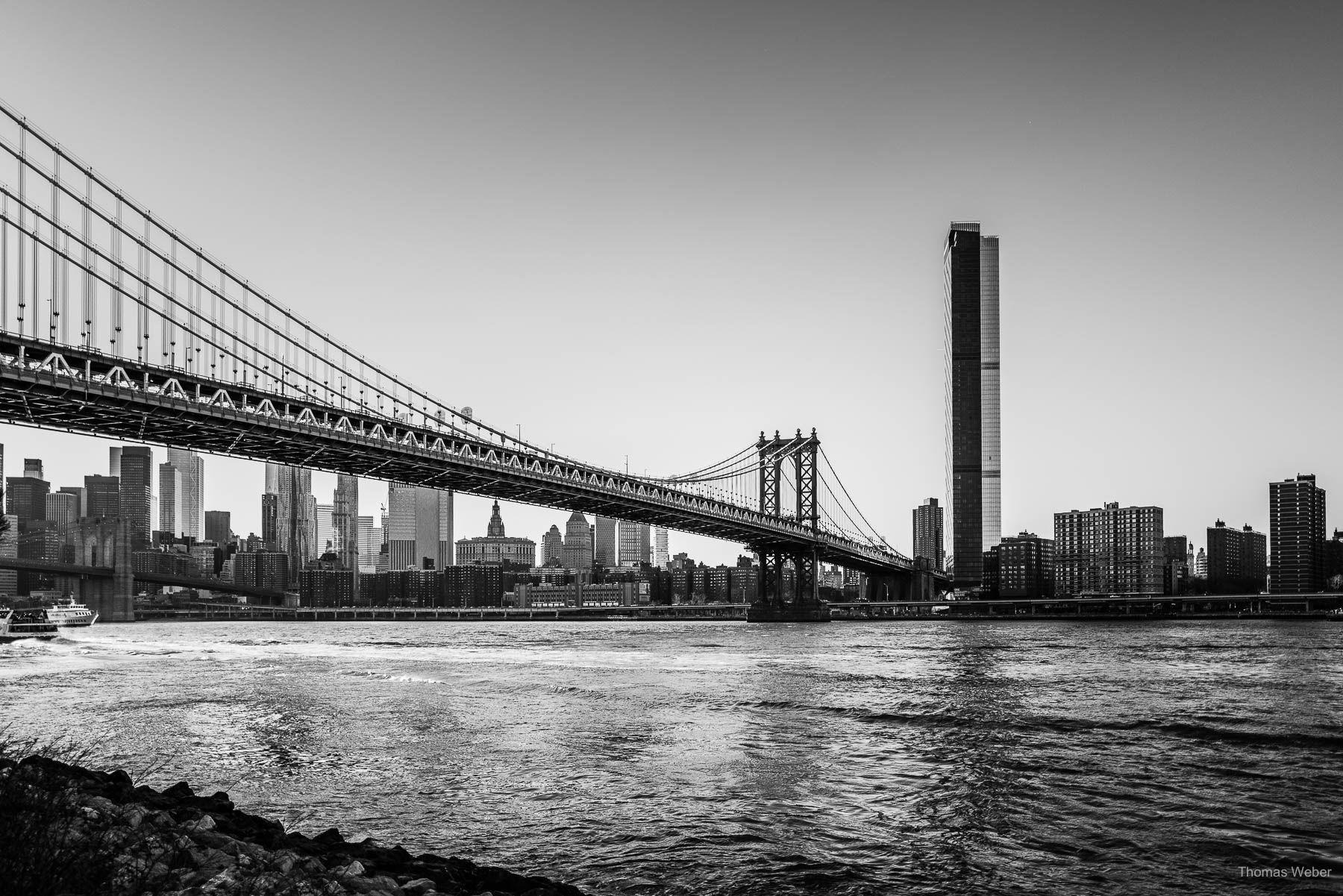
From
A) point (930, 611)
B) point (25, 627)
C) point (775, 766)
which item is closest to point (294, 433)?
point (25, 627)

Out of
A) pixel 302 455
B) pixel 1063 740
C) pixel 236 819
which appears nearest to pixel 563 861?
pixel 236 819

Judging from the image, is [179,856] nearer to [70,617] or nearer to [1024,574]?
[70,617]

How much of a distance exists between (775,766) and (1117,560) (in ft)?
637

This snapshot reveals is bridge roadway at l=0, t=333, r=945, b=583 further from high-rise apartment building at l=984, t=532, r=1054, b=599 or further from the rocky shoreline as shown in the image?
high-rise apartment building at l=984, t=532, r=1054, b=599

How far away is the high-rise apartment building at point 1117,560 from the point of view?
188 meters

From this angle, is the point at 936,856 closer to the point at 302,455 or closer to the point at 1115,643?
the point at 302,455

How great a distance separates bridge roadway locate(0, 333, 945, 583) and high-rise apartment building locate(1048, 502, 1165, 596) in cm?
12783

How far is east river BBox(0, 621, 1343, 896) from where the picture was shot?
35.8 ft

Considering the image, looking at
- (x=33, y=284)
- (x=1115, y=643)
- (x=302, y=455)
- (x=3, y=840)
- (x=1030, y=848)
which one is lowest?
(x=1115, y=643)

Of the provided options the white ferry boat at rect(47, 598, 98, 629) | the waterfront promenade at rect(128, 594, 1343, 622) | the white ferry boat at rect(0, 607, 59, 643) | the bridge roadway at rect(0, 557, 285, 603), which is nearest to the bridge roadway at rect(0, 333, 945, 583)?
the white ferry boat at rect(0, 607, 59, 643)

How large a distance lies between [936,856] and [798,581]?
313 ft

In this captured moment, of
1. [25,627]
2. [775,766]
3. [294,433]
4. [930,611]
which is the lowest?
[930,611]

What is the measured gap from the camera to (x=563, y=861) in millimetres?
10820

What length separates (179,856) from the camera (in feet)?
26.2
